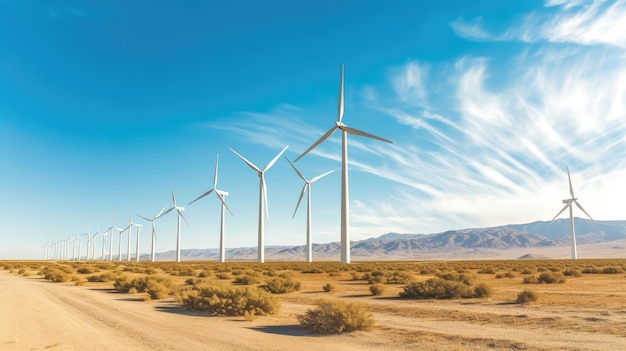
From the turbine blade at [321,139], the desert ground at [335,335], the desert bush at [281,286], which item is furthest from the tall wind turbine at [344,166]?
the desert ground at [335,335]

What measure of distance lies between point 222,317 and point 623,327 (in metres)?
15.6

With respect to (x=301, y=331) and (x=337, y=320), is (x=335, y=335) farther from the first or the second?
(x=301, y=331)

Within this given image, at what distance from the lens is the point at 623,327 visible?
1638 cm

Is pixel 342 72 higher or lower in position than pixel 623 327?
higher

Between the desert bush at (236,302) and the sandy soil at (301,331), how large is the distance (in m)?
0.73

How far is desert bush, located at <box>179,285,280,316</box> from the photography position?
69.6 feet

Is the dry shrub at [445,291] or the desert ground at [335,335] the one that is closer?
the desert ground at [335,335]

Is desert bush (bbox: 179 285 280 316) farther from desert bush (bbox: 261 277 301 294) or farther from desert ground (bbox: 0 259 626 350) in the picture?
desert bush (bbox: 261 277 301 294)

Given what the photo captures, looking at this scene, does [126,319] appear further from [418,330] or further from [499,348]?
[499,348]

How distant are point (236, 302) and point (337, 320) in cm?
691

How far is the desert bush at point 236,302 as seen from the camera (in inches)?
835

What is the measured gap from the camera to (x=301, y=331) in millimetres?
17078

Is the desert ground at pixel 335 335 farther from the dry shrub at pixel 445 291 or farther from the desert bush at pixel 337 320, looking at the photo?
the dry shrub at pixel 445 291

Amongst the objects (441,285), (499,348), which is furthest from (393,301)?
(499,348)
